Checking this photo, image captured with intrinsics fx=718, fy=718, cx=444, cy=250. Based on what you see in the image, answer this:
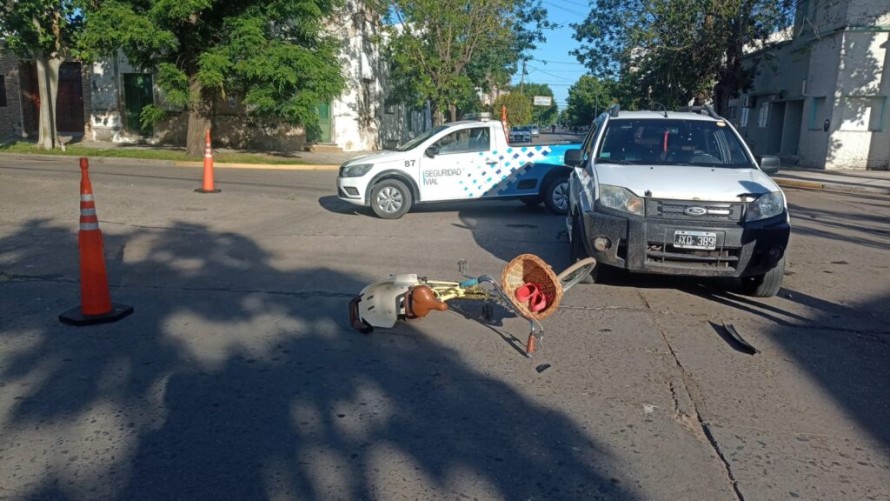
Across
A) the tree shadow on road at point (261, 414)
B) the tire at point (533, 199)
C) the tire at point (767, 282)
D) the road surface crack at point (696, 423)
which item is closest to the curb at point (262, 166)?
the tire at point (533, 199)

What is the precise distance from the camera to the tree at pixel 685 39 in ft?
75.7

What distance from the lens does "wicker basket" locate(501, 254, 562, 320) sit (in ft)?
17.5

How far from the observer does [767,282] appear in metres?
6.78

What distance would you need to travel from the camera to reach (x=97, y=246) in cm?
586

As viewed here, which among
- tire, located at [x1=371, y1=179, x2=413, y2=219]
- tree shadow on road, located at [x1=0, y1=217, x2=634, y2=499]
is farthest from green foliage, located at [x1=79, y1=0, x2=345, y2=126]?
tree shadow on road, located at [x1=0, y1=217, x2=634, y2=499]

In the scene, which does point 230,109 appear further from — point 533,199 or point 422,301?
point 422,301

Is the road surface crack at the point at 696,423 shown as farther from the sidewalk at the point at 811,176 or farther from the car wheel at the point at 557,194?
the sidewalk at the point at 811,176

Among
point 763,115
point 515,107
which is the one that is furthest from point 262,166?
point 515,107

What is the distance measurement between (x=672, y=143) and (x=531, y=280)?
3.12m

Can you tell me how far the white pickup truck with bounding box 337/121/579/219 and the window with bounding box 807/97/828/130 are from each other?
17100mm

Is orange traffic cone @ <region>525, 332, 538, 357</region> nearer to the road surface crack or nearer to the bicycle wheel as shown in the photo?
the bicycle wheel

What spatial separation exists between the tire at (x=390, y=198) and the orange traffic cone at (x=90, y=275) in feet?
20.5

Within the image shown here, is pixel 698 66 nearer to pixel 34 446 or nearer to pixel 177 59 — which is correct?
pixel 177 59

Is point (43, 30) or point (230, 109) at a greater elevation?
point (43, 30)
